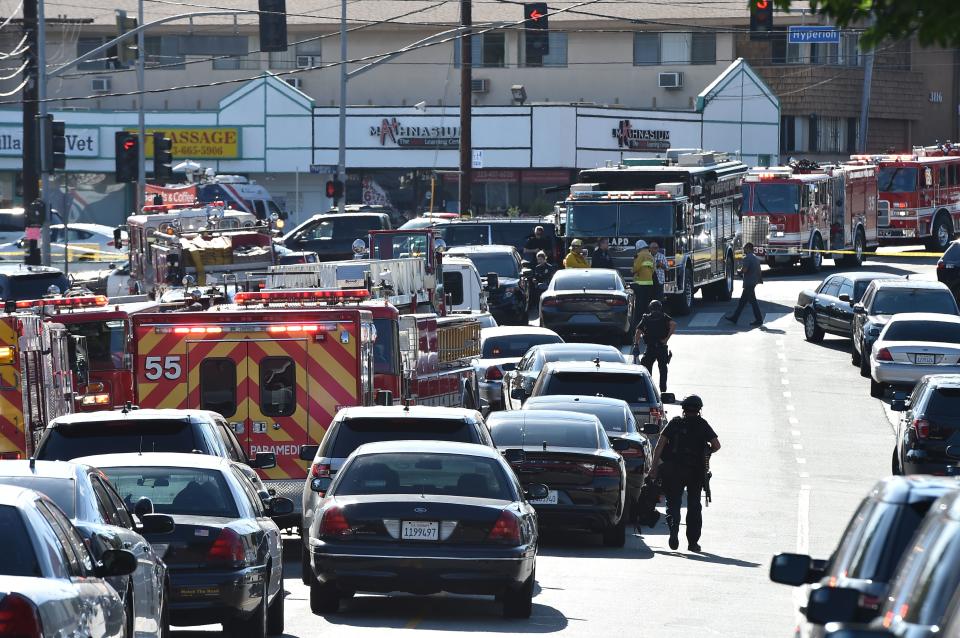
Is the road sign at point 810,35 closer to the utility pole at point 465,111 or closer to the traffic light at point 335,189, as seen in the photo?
the utility pole at point 465,111

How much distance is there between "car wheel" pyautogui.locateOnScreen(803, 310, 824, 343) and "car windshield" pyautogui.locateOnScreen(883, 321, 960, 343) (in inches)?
242

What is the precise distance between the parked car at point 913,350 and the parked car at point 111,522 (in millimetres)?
20413

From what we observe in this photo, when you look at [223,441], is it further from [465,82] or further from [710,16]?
[710,16]

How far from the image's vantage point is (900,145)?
78938mm

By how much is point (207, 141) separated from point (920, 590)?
202 ft

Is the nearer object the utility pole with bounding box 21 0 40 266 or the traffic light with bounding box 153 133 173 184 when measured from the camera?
the utility pole with bounding box 21 0 40 266

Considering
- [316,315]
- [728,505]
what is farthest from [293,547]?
[728,505]

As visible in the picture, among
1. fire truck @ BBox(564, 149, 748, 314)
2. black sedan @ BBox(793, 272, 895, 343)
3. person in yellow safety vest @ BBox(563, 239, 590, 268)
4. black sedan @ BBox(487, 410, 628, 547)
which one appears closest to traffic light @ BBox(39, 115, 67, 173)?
fire truck @ BBox(564, 149, 748, 314)

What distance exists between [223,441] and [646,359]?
47.5 ft

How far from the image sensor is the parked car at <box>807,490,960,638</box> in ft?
21.4

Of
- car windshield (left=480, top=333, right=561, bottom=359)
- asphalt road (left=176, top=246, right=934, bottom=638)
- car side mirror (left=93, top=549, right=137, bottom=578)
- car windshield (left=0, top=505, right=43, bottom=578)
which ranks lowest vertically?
asphalt road (left=176, top=246, right=934, bottom=638)

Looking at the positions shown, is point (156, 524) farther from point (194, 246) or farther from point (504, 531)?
point (194, 246)

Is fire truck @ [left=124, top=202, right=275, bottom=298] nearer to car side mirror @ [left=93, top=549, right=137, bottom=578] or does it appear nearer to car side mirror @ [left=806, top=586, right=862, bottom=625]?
car side mirror @ [left=93, top=549, right=137, bottom=578]

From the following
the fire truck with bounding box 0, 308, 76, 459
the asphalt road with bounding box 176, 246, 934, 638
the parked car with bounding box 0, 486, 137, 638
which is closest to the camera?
the parked car with bounding box 0, 486, 137, 638
